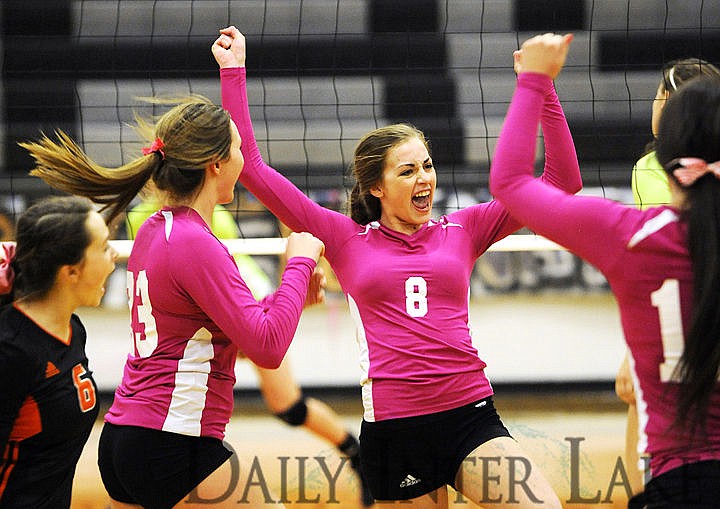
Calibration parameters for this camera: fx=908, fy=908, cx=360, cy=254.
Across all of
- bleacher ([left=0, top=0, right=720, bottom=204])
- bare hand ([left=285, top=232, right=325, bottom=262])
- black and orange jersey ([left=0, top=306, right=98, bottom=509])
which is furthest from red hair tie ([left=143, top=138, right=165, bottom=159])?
Answer: bleacher ([left=0, top=0, right=720, bottom=204])

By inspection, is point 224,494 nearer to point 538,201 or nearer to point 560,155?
point 538,201

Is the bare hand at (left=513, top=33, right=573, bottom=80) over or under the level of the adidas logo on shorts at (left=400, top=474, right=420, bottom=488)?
over

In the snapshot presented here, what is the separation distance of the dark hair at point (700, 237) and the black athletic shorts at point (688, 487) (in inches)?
3.4

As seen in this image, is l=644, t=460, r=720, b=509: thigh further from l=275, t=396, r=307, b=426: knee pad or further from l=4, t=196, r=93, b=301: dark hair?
l=275, t=396, r=307, b=426: knee pad

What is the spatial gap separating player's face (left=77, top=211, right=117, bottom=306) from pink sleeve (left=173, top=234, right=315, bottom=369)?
17 cm

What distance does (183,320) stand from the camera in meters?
2.17

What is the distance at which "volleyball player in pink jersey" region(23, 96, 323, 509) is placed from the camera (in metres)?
2.10

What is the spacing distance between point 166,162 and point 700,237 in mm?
1285

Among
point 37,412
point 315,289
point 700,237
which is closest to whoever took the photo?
point 700,237

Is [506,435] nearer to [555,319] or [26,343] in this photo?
[26,343]

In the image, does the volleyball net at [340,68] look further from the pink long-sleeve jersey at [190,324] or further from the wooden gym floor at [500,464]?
the pink long-sleeve jersey at [190,324]

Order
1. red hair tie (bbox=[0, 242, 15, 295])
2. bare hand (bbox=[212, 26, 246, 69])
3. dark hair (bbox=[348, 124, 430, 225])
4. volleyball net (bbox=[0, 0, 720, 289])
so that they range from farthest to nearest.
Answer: volleyball net (bbox=[0, 0, 720, 289]) → dark hair (bbox=[348, 124, 430, 225]) → bare hand (bbox=[212, 26, 246, 69]) → red hair tie (bbox=[0, 242, 15, 295])

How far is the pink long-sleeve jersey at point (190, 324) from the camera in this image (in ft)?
6.84

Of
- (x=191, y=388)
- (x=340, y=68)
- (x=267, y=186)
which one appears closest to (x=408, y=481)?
(x=191, y=388)
